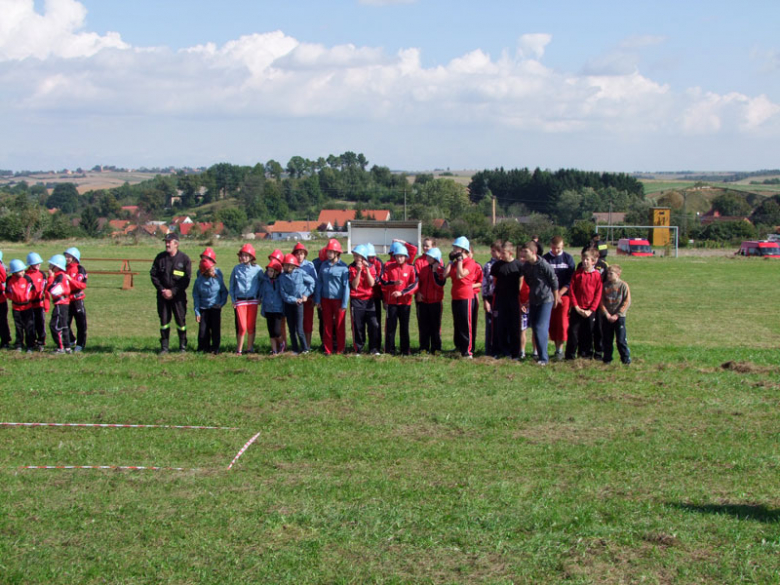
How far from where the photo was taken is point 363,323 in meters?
12.3

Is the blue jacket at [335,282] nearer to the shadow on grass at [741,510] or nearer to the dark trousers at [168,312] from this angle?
the dark trousers at [168,312]

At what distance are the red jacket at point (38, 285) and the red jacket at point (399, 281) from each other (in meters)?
5.67

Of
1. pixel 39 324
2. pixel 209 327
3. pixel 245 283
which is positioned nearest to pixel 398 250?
pixel 245 283

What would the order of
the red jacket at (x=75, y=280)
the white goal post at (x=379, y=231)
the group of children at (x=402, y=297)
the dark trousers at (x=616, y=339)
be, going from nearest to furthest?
the dark trousers at (x=616, y=339) < the group of children at (x=402, y=297) < the red jacket at (x=75, y=280) < the white goal post at (x=379, y=231)

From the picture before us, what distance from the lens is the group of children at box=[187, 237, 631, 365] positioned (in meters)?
11.6

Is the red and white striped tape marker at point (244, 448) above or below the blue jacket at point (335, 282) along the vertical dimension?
below

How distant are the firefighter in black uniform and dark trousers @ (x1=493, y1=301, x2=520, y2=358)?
16.2 feet

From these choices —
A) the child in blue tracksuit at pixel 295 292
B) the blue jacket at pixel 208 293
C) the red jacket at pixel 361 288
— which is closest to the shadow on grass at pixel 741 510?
the red jacket at pixel 361 288

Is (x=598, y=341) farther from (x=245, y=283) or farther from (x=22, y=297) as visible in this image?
(x=22, y=297)

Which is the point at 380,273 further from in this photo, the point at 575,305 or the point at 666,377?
the point at 666,377

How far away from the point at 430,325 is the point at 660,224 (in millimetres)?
64148

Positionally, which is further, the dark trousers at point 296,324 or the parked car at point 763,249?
the parked car at point 763,249

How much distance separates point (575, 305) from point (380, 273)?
10.1 ft

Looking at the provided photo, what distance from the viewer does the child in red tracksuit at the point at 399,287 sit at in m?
12.1
